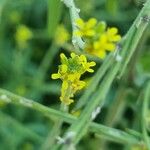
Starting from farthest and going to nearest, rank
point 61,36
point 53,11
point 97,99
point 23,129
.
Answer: point 61,36 → point 23,129 → point 53,11 → point 97,99

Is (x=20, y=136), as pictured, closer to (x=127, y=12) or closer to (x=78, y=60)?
(x=127, y=12)

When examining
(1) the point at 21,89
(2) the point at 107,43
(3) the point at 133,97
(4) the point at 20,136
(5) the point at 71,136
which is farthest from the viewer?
(1) the point at 21,89

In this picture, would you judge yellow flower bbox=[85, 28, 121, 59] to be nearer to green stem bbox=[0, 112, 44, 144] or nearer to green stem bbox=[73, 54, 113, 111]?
green stem bbox=[73, 54, 113, 111]

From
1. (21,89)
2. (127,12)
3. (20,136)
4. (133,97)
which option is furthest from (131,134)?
(127,12)

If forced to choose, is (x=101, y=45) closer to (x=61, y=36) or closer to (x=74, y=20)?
(x=74, y=20)

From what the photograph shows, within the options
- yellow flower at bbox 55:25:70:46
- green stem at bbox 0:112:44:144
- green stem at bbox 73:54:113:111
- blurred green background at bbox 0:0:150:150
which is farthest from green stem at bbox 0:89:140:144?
yellow flower at bbox 55:25:70:46

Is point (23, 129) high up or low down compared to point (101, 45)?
down

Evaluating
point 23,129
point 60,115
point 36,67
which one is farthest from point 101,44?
point 36,67
